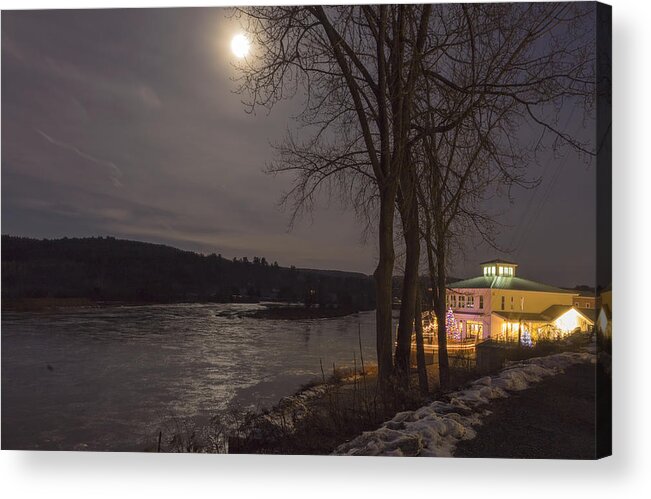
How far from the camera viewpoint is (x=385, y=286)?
4.06 metres

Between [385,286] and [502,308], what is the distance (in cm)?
71

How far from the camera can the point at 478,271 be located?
4.01 metres

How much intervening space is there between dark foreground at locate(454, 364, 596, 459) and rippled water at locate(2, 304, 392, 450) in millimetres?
824

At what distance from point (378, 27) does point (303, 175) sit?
1.00 metres

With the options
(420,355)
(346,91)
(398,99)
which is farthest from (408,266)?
(346,91)

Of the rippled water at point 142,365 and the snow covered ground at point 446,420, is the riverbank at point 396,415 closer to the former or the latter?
the snow covered ground at point 446,420

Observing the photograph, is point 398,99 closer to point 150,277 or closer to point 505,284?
point 505,284

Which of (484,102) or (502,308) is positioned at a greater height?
(484,102)

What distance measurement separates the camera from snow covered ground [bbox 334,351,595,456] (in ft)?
12.3

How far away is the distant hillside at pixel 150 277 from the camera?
4.00 m

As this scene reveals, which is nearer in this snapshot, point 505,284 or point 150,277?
point 505,284

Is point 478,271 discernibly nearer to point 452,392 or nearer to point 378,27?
point 452,392

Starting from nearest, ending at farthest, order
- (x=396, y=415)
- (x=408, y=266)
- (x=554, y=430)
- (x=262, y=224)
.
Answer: (x=554, y=430)
(x=396, y=415)
(x=262, y=224)
(x=408, y=266)

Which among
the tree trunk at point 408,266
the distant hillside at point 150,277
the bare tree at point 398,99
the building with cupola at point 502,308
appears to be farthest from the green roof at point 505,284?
the distant hillside at point 150,277
